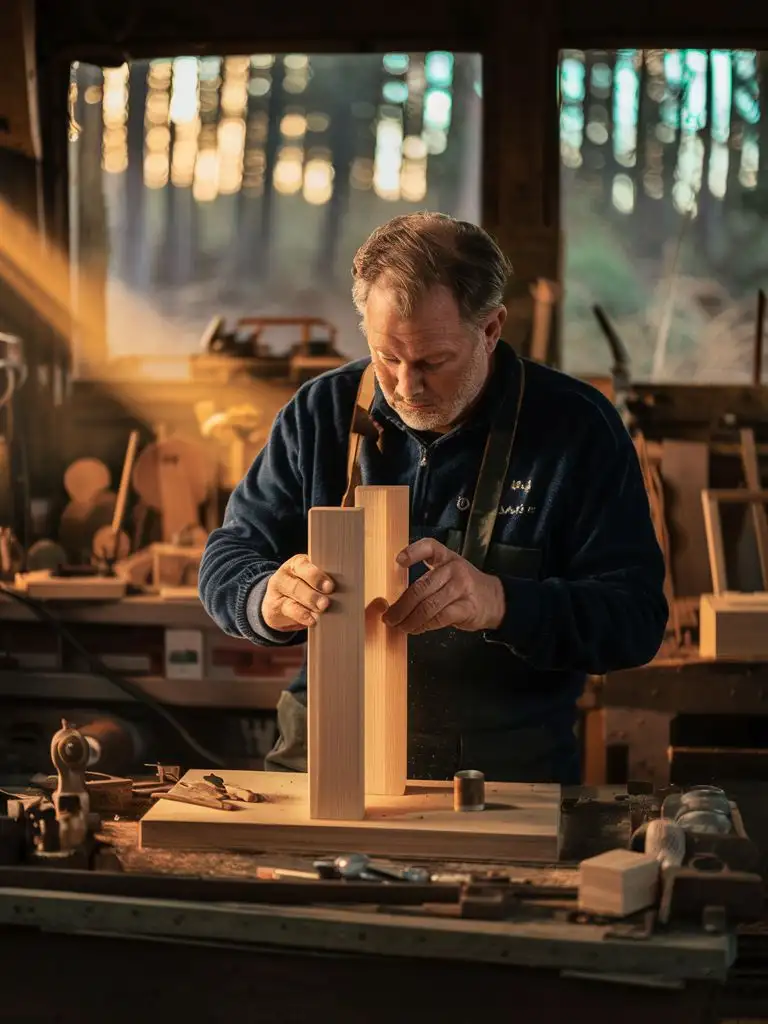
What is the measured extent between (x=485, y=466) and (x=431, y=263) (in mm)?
439

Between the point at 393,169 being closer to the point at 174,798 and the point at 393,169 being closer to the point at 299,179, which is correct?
the point at 299,179

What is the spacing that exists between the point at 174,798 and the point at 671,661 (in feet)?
7.47

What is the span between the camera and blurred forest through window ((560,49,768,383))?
18.2 feet

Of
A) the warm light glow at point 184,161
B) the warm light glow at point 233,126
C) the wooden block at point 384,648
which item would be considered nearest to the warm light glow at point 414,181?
the warm light glow at point 233,126

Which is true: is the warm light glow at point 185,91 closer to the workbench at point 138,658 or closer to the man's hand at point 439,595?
the workbench at point 138,658

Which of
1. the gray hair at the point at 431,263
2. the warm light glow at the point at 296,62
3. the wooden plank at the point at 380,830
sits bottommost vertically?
the wooden plank at the point at 380,830

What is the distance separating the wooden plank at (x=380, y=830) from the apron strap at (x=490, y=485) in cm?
54

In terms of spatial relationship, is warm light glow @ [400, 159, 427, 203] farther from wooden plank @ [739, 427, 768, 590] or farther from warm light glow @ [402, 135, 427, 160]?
wooden plank @ [739, 427, 768, 590]

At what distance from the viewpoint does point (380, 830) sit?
228 cm

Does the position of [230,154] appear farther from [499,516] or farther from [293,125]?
[499,516]

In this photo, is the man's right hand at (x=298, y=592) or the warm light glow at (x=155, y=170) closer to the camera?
the man's right hand at (x=298, y=592)

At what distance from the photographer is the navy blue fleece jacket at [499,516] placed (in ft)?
8.85

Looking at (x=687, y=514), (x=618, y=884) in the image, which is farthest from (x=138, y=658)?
(x=618, y=884)

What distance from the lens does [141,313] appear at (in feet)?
19.5
